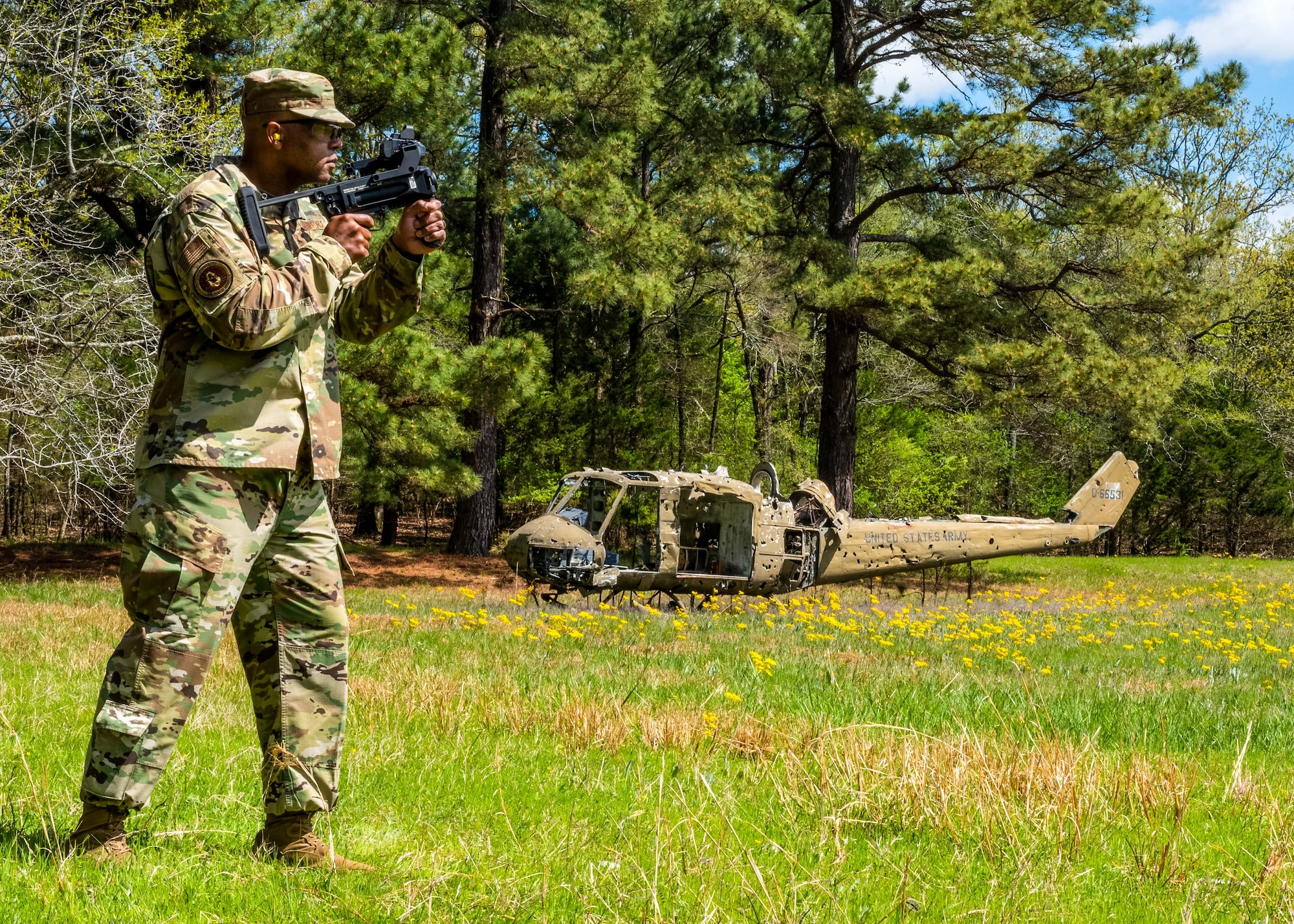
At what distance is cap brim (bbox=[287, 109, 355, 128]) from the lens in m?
3.22

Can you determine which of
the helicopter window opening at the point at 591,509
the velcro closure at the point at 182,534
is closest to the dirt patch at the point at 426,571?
the helicopter window opening at the point at 591,509

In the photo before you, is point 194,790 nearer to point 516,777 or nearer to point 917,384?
point 516,777

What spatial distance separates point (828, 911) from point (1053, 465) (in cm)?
3064

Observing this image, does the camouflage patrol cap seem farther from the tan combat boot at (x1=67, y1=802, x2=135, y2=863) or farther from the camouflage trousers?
the tan combat boot at (x1=67, y1=802, x2=135, y2=863)

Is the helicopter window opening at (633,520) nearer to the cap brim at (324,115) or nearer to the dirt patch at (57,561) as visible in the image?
the dirt patch at (57,561)

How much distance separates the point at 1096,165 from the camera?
57.0 ft

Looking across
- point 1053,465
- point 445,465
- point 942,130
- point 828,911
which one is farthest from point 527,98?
point 1053,465

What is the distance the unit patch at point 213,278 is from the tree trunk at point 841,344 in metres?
16.3

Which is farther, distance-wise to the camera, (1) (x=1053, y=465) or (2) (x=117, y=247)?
(1) (x=1053, y=465)

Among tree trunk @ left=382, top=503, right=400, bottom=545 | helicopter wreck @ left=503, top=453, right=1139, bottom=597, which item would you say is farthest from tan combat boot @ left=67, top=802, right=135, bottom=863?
tree trunk @ left=382, top=503, right=400, bottom=545

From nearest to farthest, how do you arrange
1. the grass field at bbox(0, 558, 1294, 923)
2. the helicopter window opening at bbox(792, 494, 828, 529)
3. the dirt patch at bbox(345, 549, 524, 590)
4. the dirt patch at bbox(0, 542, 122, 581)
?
the grass field at bbox(0, 558, 1294, 923), the helicopter window opening at bbox(792, 494, 828, 529), the dirt patch at bbox(0, 542, 122, 581), the dirt patch at bbox(345, 549, 524, 590)

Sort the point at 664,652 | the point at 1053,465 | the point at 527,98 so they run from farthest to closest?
the point at 1053,465 → the point at 527,98 → the point at 664,652

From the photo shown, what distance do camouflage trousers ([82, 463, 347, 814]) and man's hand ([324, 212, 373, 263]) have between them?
717 millimetres

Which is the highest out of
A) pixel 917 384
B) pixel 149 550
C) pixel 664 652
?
pixel 917 384
